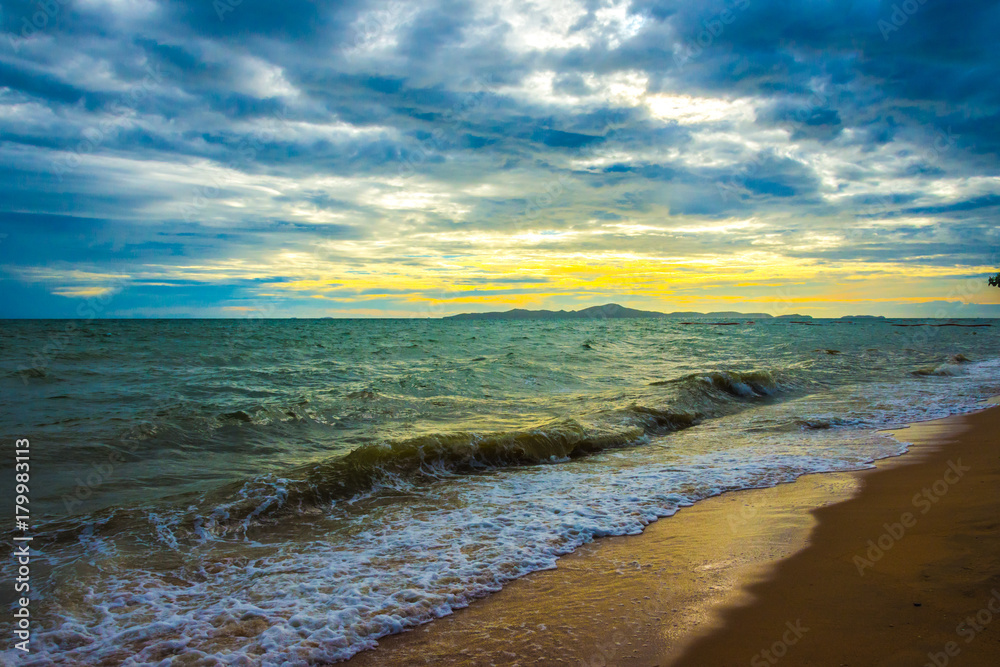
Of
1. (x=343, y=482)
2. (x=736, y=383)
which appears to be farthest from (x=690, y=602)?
(x=736, y=383)

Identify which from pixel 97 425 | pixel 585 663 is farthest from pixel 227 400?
pixel 585 663

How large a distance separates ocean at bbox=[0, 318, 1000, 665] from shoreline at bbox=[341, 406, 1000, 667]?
1.09ft

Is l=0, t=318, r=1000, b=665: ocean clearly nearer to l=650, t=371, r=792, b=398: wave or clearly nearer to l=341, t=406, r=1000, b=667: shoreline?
l=650, t=371, r=792, b=398: wave

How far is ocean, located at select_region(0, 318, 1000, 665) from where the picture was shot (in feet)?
12.7

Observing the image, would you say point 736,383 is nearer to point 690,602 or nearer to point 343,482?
point 343,482

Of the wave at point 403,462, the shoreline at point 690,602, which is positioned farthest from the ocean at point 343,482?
the shoreline at point 690,602

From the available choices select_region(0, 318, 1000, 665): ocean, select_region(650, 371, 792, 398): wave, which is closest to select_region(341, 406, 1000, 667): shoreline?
select_region(0, 318, 1000, 665): ocean

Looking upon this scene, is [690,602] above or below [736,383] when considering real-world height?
below

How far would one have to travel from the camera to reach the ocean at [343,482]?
386cm

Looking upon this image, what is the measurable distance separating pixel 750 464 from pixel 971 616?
4.50m

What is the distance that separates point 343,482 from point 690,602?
4.81 meters

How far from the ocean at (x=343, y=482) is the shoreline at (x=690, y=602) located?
0.33 meters

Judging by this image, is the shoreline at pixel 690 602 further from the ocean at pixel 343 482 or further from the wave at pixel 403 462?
the wave at pixel 403 462

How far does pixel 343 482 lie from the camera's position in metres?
7.07
